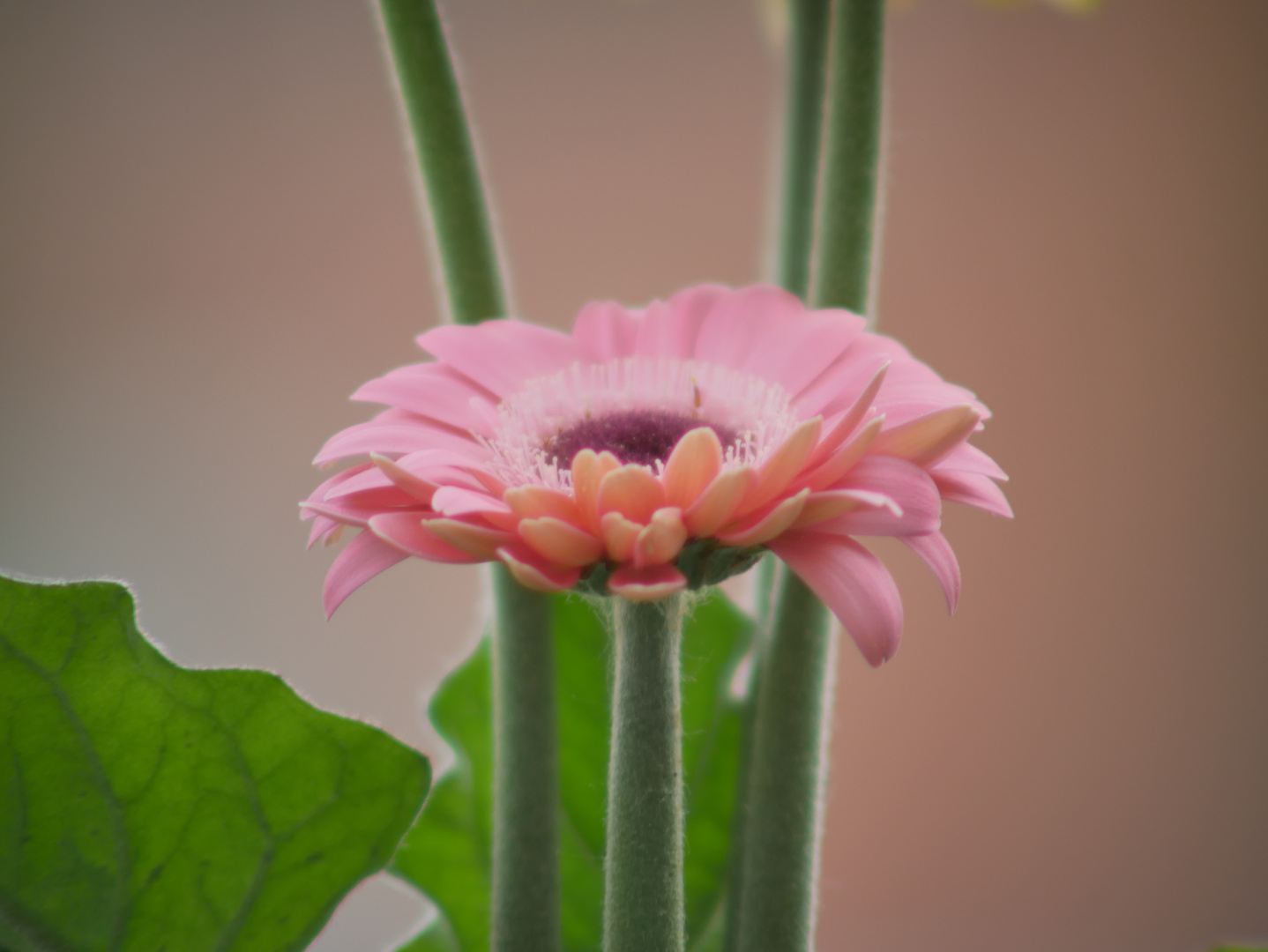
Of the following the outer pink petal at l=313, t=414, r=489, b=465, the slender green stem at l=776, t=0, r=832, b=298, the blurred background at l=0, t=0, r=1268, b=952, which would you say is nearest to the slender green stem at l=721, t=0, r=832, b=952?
the slender green stem at l=776, t=0, r=832, b=298

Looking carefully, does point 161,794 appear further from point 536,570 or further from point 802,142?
point 802,142

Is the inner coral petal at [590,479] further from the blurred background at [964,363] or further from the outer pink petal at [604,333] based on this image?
the blurred background at [964,363]

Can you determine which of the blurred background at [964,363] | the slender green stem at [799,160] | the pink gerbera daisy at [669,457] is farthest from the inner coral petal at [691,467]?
the blurred background at [964,363]

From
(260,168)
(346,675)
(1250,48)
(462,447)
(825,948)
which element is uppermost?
(1250,48)

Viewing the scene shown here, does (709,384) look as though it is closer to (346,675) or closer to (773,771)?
(773,771)

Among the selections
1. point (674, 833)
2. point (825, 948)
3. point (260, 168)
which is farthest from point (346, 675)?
point (674, 833)

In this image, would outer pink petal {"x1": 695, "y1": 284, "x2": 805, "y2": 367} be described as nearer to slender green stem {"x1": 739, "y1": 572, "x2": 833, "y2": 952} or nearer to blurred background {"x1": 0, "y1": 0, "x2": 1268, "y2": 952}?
slender green stem {"x1": 739, "y1": 572, "x2": 833, "y2": 952}

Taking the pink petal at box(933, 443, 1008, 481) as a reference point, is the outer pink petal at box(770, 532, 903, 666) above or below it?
below
